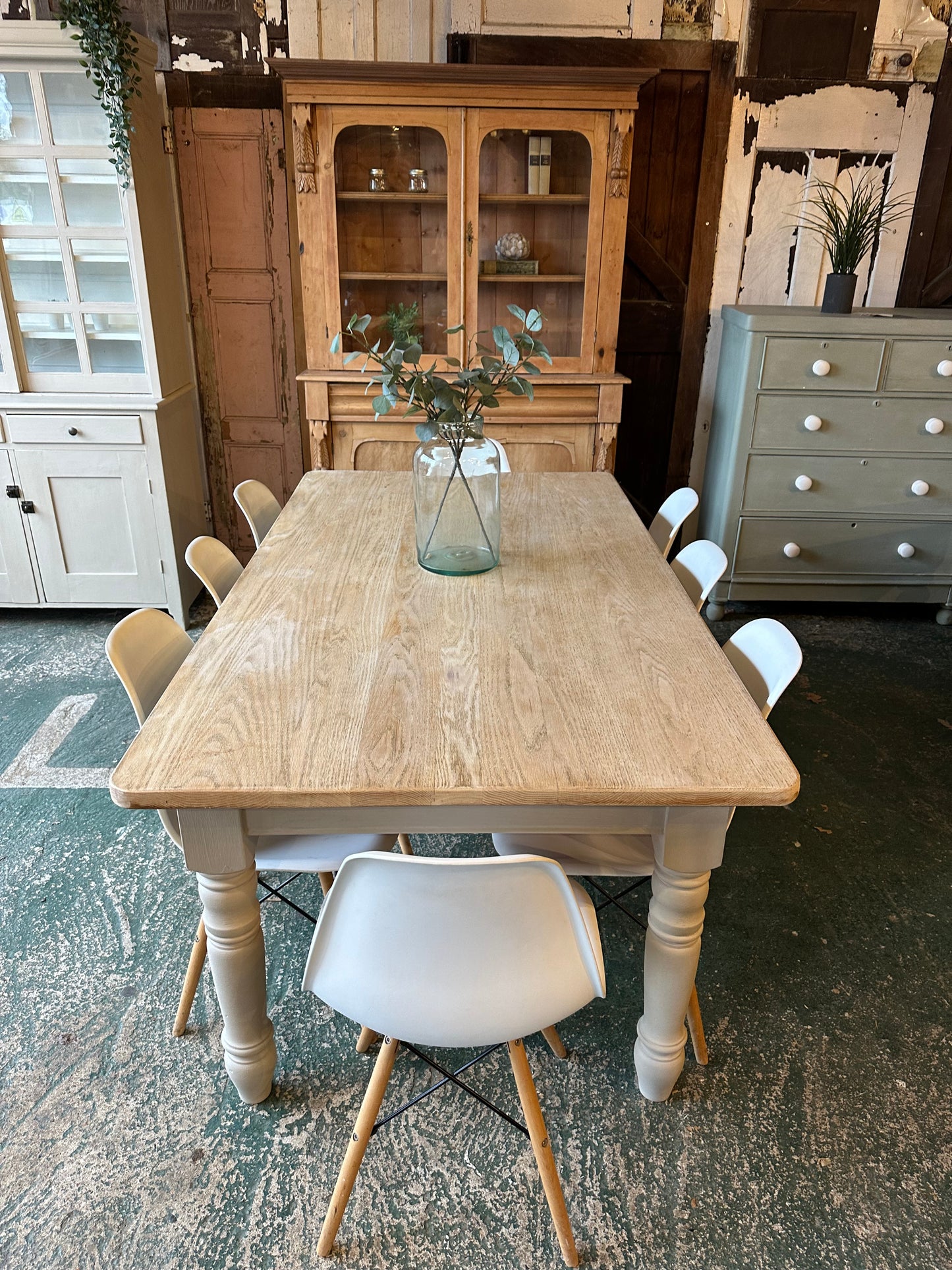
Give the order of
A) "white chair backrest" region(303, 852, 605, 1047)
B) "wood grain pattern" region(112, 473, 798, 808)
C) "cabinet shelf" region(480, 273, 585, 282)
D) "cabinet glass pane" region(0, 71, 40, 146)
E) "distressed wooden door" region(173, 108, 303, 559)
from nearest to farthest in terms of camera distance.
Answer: "white chair backrest" region(303, 852, 605, 1047) → "wood grain pattern" region(112, 473, 798, 808) → "cabinet glass pane" region(0, 71, 40, 146) → "cabinet shelf" region(480, 273, 585, 282) → "distressed wooden door" region(173, 108, 303, 559)

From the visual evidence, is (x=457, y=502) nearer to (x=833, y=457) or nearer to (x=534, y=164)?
(x=534, y=164)

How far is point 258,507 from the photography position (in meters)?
2.55

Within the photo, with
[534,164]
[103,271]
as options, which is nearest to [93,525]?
[103,271]

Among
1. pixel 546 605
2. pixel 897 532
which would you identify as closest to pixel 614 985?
pixel 546 605

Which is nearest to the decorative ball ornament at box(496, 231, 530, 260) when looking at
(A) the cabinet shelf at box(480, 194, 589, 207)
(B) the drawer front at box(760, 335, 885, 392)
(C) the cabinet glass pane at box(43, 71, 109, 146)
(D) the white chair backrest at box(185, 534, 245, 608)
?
(A) the cabinet shelf at box(480, 194, 589, 207)

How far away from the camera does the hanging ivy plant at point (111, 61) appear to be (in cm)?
279

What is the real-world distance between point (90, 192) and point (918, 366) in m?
3.05

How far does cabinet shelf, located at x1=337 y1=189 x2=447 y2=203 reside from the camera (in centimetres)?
326

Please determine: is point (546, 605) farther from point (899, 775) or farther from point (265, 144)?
point (265, 144)

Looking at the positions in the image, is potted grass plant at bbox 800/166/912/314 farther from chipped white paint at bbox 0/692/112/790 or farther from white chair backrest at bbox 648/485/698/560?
chipped white paint at bbox 0/692/112/790

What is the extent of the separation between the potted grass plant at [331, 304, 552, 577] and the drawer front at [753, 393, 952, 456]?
5.34 feet

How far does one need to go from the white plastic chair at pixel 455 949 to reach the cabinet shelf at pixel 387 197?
2811mm

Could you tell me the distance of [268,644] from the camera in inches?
65.6

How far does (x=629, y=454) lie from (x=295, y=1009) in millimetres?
2883
